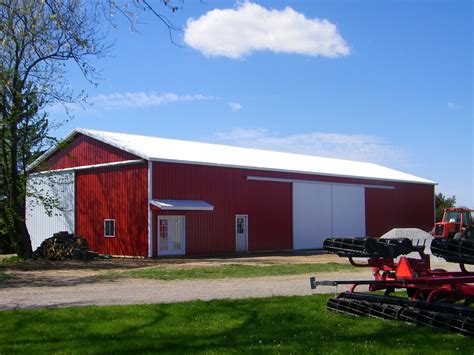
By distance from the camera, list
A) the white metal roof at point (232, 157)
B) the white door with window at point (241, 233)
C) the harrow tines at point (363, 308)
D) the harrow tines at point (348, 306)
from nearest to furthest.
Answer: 1. the harrow tines at point (363, 308)
2. the harrow tines at point (348, 306)
3. the white metal roof at point (232, 157)
4. the white door with window at point (241, 233)

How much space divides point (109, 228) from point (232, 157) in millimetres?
8479

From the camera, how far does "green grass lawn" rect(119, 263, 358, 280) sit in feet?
62.6

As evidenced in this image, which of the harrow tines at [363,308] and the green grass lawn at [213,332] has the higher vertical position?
the harrow tines at [363,308]

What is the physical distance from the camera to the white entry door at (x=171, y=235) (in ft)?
95.2

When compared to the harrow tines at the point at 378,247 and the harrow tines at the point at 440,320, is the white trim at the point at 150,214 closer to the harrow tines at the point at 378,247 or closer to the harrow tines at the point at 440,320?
the harrow tines at the point at 378,247

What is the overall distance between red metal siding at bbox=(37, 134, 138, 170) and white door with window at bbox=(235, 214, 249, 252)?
6.83 m

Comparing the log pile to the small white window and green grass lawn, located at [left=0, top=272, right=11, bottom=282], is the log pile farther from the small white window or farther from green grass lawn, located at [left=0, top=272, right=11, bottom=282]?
green grass lawn, located at [left=0, top=272, right=11, bottom=282]

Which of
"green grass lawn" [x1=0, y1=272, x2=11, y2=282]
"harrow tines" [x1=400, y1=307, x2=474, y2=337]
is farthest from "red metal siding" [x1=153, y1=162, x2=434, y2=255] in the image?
"harrow tines" [x1=400, y1=307, x2=474, y2=337]

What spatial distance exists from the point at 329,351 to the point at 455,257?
10.2ft

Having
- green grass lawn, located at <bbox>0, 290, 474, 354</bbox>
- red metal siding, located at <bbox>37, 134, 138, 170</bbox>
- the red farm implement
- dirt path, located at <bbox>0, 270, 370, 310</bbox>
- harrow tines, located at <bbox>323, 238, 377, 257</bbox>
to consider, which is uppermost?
red metal siding, located at <bbox>37, 134, 138, 170</bbox>

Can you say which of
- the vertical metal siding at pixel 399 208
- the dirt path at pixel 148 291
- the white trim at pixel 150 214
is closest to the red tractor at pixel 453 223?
the vertical metal siding at pixel 399 208

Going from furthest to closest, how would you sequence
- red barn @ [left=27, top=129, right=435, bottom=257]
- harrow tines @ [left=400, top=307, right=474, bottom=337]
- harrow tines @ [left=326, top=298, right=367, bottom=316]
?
red barn @ [left=27, top=129, right=435, bottom=257] < harrow tines @ [left=326, top=298, right=367, bottom=316] < harrow tines @ [left=400, top=307, right=474, bottom=337]

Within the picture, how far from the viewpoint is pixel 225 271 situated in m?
20.4

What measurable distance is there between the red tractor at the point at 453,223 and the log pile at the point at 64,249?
61.8 feet
